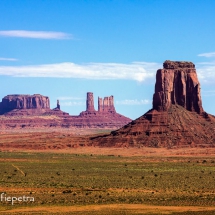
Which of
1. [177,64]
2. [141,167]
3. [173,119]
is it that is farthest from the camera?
[177,64]

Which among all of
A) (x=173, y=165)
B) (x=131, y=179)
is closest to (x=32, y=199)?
(x=131, y=179)

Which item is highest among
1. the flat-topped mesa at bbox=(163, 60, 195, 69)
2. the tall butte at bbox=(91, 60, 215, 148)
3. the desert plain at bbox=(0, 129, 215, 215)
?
the flat-topped mesa at bbox=(163, 60, 195, 69)

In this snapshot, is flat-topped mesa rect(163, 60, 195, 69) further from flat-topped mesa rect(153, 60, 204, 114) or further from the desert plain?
the desert plain

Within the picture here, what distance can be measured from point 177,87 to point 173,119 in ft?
29.4

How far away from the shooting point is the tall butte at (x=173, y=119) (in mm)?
123312

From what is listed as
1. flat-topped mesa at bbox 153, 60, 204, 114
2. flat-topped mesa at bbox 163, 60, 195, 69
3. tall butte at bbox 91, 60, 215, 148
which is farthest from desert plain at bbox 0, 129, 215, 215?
flat-topped mesa at bbox 163, 60, 195, 69

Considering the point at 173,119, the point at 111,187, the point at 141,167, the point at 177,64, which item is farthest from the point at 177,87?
the point at 111,187

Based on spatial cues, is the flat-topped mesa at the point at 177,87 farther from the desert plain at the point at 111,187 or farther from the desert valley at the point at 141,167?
the desert plain at the point at 111,187

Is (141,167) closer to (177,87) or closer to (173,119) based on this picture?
(173,119)

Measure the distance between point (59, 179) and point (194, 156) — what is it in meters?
48.5

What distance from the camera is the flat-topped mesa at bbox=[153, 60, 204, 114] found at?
130m

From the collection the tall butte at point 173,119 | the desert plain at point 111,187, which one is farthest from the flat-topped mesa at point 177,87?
the desert plain at point 111,187

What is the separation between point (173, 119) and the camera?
127 metres

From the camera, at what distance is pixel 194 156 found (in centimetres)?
10588
